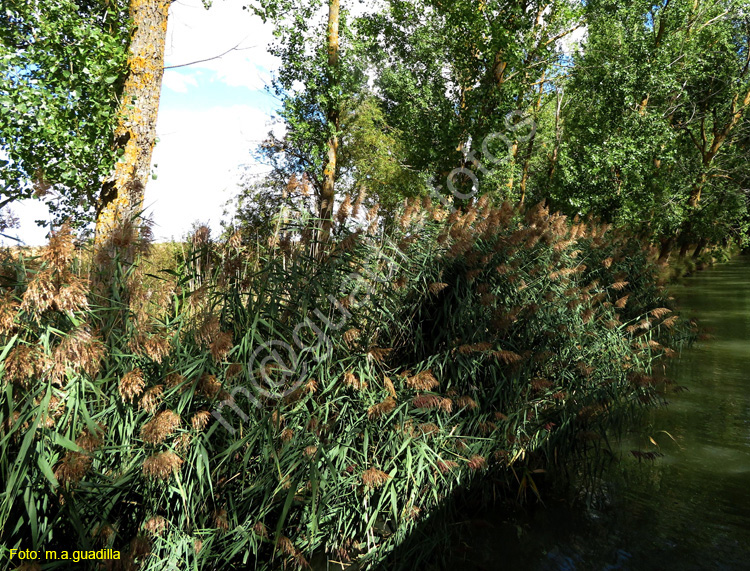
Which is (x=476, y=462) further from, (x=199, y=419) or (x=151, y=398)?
(x=151, y=398)

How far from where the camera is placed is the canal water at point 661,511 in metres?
3.60

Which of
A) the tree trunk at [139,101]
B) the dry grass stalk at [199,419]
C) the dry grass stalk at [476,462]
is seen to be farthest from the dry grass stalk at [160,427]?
the tree trunk at [139,101]

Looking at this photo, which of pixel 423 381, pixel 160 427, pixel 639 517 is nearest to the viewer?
pixel 160 427

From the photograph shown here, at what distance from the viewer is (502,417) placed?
401 cm

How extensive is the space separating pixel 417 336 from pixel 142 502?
7.48 feet

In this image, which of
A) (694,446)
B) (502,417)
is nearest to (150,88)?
(502,417)

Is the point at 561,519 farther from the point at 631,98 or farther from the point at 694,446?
the point at 631,98

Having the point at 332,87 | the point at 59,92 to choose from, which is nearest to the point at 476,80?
the point at 332,87

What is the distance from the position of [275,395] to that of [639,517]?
109 inches

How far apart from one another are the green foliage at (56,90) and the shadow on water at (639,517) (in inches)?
283

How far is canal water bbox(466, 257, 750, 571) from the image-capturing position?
3.60m

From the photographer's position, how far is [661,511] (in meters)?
4.14

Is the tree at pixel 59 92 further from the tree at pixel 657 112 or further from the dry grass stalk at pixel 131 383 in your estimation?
the tree at pixel 657 112

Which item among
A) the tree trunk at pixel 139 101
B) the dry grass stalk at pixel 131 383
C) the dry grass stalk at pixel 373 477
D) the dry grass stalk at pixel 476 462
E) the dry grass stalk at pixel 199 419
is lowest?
the dry grass stalk at pixel 476 462
